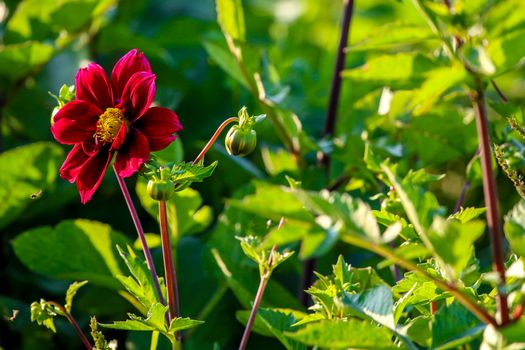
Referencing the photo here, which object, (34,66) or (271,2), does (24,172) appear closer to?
(34,66)

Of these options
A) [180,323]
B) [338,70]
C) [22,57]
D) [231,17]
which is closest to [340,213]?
[180,323]

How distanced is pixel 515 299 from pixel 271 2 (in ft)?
9.04

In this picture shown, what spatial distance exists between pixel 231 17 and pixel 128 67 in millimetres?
323

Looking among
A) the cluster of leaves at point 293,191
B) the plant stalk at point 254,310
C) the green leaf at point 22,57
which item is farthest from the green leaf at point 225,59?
the plant stalk at point 254,310

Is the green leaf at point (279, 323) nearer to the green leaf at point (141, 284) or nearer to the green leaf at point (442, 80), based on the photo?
the green leaf at point (141, 284)

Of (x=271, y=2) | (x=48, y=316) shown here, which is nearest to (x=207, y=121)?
(x=48, y=316)

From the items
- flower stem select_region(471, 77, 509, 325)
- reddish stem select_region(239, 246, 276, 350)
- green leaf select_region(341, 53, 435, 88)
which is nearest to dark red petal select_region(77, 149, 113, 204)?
reddish stem select_region(239, 246, 276, 350)

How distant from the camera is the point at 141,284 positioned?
2.91 feet

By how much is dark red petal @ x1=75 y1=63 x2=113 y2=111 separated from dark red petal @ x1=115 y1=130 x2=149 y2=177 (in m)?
0.06

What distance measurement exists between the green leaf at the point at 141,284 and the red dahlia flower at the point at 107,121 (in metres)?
0.09

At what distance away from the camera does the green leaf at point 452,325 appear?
2.38ft

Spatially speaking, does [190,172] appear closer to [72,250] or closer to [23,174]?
[72,250]

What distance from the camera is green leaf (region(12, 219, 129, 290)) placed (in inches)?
48.8

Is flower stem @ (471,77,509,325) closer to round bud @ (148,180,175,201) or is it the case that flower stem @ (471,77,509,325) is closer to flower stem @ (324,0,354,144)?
round bud @ (148,180,175,201)
